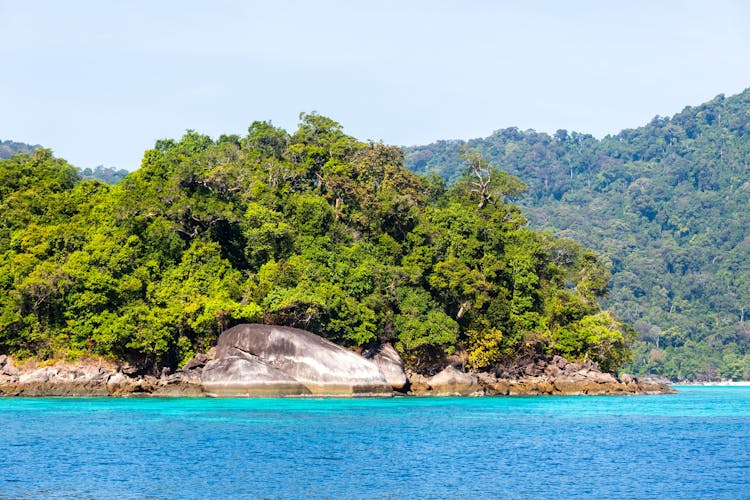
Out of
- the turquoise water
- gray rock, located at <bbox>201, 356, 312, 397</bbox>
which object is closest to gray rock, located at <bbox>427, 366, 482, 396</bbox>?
gray rock, located at <bbox>201, 356, 312, 397</bbox>

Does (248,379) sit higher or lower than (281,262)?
A: lower

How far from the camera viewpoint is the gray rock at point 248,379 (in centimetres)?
5681

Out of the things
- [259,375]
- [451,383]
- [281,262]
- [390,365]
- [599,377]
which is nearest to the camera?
[259,375]

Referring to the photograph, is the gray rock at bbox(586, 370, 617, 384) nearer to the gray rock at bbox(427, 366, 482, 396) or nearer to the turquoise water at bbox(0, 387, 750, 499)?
the gray rock at bbox(427, 366, 482, 396)

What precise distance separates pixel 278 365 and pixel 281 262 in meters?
9.55

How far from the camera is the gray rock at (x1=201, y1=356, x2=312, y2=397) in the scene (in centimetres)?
5681

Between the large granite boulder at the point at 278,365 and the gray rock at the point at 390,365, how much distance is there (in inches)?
177

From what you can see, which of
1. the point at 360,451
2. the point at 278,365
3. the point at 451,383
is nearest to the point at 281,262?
the point at 278,365

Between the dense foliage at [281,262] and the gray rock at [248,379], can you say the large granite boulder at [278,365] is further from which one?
the dense foliage at [281,262]

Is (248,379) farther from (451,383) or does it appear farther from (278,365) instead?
(451,383)

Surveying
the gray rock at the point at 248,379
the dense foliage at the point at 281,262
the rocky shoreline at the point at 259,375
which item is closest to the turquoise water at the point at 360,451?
the gray rock at the point at 248,379

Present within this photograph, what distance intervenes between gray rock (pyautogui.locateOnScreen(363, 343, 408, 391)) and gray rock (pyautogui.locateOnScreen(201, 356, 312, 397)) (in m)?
7.17

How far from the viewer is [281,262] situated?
64375 mm

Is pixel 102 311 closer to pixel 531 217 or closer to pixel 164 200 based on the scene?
pixel 164 200
